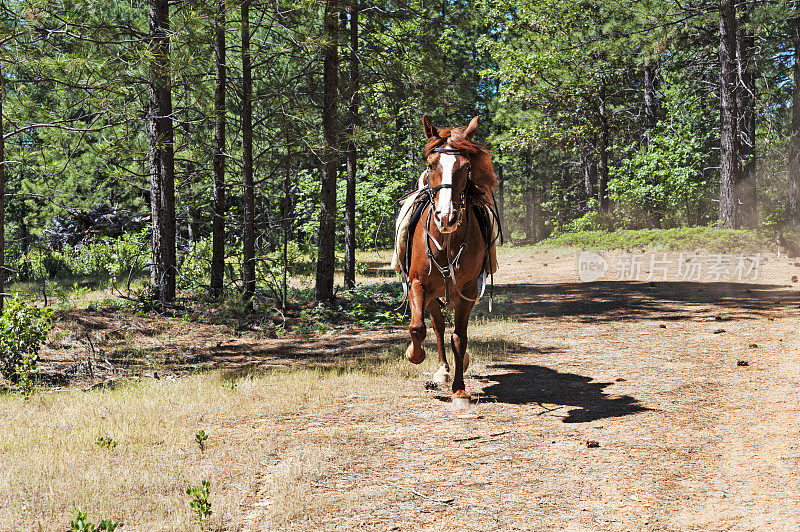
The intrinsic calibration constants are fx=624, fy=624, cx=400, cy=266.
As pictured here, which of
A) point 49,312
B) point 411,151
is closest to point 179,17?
point 49,312

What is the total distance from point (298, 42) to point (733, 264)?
52.8ft

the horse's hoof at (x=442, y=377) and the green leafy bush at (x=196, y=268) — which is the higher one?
the green leafy bush at (x=196, y=268)

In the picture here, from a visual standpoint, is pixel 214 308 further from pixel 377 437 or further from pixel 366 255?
pixel 366 255

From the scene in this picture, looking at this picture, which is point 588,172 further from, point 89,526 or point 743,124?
point 89,526

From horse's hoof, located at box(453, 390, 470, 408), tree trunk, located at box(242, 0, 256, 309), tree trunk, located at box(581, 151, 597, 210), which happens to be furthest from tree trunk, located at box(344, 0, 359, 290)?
tree trunk, located at box(581, 151, 597, 210)

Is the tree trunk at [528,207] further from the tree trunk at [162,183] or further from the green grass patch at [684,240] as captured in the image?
the tree trunk at [162,183]

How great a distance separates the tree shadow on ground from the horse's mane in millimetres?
7333

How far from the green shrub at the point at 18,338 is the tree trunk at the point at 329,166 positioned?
6756 millimetres

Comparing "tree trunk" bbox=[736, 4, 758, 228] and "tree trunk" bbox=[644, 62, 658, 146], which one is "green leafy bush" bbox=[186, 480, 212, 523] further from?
"tree trunk" bbox=[644, 62, 658, 146]

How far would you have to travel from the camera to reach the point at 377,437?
6.54 m

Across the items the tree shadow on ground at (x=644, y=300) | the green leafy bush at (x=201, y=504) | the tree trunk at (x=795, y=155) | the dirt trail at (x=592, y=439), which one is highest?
the tree trunk at (x=795, y=155)

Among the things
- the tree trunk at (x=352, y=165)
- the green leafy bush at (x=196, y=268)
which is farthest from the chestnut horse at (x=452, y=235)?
the green leafy bush at (x=196, y=268)

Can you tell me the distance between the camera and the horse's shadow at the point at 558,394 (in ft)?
23.8

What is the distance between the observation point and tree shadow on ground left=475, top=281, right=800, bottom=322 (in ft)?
45.4
